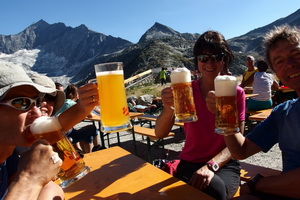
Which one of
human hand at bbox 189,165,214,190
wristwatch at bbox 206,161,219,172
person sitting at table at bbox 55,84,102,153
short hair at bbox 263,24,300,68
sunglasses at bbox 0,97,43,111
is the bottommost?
person sitting at table at bbox 55,84,102,153

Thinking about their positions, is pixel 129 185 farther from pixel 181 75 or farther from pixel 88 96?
pixel 181 75

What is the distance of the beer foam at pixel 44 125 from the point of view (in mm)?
1085

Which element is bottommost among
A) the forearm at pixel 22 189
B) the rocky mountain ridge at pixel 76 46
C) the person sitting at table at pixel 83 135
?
the person sitting at table at pixel 83 135

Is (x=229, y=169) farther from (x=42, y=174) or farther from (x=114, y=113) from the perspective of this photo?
(x=42, y=174)

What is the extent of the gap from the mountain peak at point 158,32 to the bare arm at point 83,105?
387 ft

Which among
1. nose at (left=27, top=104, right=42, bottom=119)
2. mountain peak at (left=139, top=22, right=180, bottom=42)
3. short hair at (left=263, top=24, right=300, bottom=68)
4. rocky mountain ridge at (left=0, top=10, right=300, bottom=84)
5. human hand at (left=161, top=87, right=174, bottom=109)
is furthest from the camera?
mountain peak at (left=139, top=22, right=180, bottom=42)

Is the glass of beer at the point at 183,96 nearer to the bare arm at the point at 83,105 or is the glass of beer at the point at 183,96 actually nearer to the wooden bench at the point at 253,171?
the bare arm at the point at 83,105

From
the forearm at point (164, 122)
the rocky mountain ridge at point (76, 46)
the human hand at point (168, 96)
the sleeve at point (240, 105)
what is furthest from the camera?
the rocky mountain ridge at point (76, 46)

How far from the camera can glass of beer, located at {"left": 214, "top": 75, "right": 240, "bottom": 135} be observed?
134 centimetres

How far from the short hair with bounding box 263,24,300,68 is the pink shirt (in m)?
0.40

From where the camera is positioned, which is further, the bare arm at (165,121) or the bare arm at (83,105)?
the bare arm at (165,121)

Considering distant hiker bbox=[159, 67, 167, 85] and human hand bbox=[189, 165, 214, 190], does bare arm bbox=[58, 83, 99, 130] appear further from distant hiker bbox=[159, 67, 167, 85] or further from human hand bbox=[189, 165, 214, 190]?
distant hiker bbox=[159, 67, 167, 85]

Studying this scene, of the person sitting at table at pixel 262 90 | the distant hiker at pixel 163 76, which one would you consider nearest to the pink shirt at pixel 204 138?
the person sitting at table at pixel 262 90

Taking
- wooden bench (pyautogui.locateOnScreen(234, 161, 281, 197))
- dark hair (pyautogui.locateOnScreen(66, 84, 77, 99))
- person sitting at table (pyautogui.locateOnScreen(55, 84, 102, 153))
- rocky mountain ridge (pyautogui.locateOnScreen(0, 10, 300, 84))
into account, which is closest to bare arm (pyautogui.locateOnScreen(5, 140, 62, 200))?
wooden bench (pyautogui.locateOnScreen(234, 161, 281, 197))
